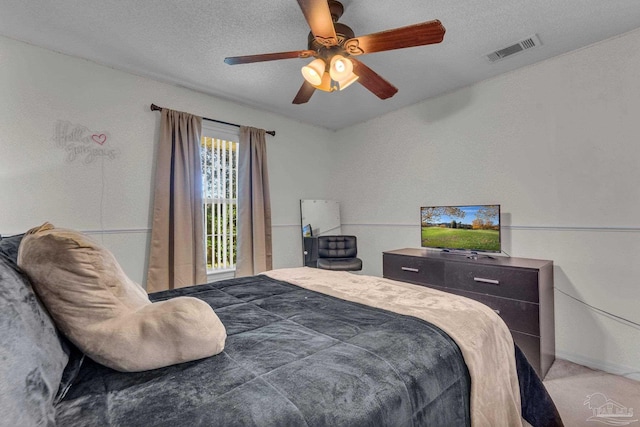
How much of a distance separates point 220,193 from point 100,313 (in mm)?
2863

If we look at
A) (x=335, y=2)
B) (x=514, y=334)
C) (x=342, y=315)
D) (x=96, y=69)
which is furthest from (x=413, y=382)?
(x=96, y=69)

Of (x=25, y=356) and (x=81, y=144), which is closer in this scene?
(x=25, y=356)

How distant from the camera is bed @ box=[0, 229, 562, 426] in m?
0.66

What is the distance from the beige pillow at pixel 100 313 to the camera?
82 cm

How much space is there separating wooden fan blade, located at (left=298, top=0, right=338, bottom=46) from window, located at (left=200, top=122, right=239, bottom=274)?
2.15m

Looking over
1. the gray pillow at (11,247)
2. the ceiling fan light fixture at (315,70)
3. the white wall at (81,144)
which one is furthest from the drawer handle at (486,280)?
the white wall at (81,144)

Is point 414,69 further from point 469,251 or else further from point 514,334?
point 514,334

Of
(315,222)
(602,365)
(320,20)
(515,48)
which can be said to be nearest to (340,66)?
(320,20)

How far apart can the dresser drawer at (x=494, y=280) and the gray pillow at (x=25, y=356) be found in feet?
8.80

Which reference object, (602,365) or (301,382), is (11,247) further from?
(602,365)

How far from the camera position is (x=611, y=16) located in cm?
209

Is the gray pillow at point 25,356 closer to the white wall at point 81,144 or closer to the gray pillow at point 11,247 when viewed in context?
the gray pillow at point 11,247

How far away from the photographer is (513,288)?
2.28 metres

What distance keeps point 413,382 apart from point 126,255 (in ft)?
9.60
